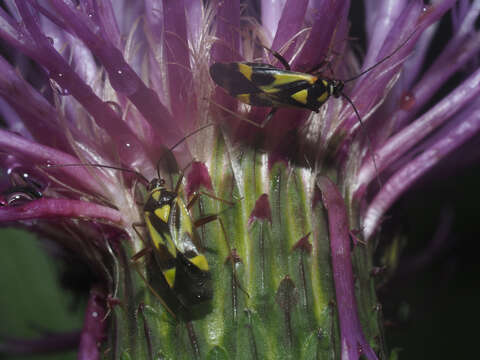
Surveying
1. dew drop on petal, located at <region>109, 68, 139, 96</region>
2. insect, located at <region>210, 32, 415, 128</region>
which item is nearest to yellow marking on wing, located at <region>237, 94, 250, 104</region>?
insect, located at <region>210, 32, 415, 128</region>

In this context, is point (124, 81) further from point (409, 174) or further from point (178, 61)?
point (409, 174)

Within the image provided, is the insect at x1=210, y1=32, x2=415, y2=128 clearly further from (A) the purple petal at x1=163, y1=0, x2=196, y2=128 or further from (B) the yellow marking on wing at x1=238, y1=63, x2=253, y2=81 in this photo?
(A) the purple petal at x1=163, y1=0, x2=196, y2=128

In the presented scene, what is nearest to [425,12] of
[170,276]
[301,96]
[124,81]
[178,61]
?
[301,96]

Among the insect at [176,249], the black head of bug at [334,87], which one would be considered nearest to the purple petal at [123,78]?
the insect at [176,249]

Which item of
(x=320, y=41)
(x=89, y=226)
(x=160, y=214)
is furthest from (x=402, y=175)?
(x=89, y=226)

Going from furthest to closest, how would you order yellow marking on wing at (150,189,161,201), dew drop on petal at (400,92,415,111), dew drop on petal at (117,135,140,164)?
dew drop on petal at (400,92,415,111), dew drop on petal at (117,135,140,164), yellow marking on wing at (150,189,161,201)

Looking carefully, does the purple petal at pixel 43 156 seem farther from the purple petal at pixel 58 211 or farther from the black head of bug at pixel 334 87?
the black head of bug at pixel 334 87
